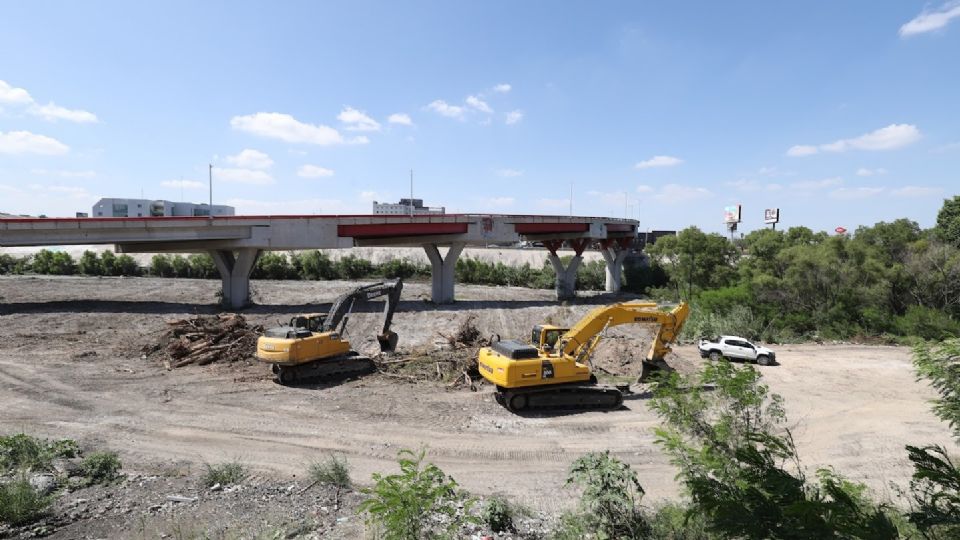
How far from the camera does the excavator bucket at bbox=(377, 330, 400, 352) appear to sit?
2186 cm

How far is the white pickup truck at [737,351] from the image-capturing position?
71.8 ft

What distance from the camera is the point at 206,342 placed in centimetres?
2097

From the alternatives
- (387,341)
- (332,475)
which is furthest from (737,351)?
(332,475)

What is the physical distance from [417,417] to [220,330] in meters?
12.8

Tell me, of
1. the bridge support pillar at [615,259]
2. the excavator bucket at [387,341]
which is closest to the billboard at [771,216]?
the bridge support pillar at [615,259]

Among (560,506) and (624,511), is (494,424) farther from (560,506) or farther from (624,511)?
(624,511)

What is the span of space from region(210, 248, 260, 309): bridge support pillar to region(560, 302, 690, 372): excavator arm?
23.5 m

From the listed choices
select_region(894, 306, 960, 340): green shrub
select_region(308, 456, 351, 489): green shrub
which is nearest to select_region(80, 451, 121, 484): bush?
select_region(308, 456, 351, 489): green shrub

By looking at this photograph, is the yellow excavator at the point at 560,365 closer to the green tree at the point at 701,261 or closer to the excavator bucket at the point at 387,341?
the excavator bucket at the point at 387,341

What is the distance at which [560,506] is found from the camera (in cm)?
907

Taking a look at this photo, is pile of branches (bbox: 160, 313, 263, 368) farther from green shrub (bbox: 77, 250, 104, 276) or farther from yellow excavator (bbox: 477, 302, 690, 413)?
green shrub (bbox: 77, 250, 104, 276)

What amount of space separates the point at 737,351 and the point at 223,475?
834 inches

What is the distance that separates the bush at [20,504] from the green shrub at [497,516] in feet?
22.9

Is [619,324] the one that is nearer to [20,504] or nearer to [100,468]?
[100,468]
